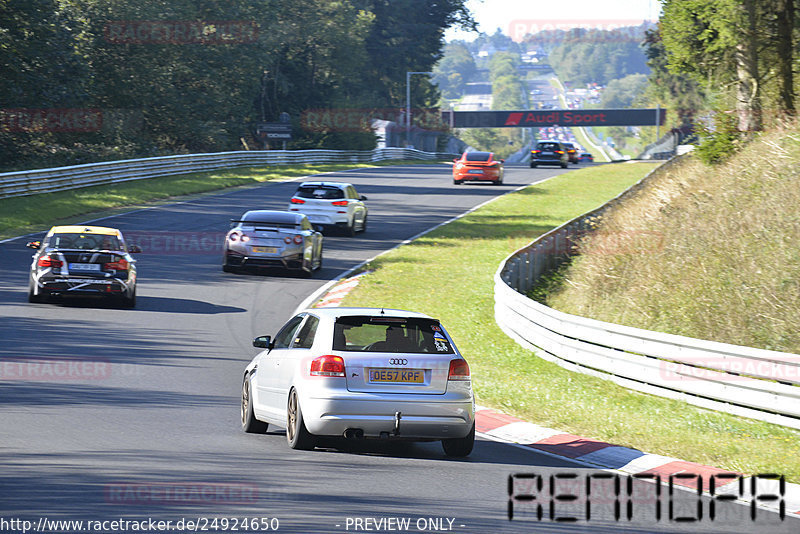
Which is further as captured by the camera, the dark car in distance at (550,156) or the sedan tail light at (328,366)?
the dark car in distance at (550,156)

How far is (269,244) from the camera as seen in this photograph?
1003 inches

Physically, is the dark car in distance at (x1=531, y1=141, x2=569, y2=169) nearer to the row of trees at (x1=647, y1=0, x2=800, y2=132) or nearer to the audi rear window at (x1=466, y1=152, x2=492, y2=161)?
the audi rear window at (x1=466, y1=152, x2=492, y2=161)

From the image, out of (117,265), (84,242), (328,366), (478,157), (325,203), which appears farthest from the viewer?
(478,157)

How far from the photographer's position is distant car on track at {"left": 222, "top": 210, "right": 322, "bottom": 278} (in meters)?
25.5

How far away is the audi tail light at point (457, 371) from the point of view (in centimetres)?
1027

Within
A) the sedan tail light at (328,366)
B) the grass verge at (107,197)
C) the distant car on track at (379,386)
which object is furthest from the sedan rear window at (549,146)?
the sedan tail light at (328,366)

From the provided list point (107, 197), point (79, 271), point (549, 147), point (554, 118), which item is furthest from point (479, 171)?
point (554, 118)

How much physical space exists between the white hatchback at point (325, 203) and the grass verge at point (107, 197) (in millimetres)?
7056

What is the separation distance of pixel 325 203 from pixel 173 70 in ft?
117

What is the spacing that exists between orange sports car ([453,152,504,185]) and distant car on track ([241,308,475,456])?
140 feet

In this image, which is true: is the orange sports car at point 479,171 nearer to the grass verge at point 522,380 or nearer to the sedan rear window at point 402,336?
the grass verge at point 522,380

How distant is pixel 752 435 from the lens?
11703mm

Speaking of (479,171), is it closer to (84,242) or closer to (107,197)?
(107,197)

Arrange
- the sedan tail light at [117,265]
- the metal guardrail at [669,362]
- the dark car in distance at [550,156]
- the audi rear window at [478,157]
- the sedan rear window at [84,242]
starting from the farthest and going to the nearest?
the dark car in distance at [550,156] < the audi rear window at [478,157] < the sedan rear window at [84,242] < the sedan tail light at [117,265] < the metal guardrail at [669,362]
